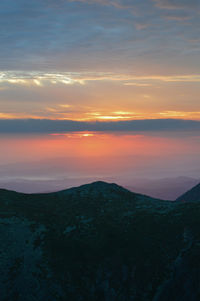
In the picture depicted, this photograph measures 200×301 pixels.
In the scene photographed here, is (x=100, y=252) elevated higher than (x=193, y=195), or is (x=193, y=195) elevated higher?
(x=193, y=195)

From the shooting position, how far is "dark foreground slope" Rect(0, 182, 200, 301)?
3775 cm

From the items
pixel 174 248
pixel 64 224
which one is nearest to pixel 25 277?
pixel 64 224

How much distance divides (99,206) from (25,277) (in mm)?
20311

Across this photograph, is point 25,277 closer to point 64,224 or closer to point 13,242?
point 13,242

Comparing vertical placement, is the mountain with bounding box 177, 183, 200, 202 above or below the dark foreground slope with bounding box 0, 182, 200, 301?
above

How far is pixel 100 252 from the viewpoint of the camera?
43.1 metres

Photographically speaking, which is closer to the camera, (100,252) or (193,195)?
(100,252)

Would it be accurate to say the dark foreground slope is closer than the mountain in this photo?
Yes

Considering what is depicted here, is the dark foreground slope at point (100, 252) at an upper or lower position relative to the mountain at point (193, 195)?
lower

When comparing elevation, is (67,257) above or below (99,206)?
below

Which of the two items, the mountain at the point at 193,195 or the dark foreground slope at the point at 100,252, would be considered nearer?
the dark foreground slope at the point at 100,252

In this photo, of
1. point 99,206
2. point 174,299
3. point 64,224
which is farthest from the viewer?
point 99,206

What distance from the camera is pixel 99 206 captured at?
55.6 metres

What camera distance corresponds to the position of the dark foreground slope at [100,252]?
37.8 meters
